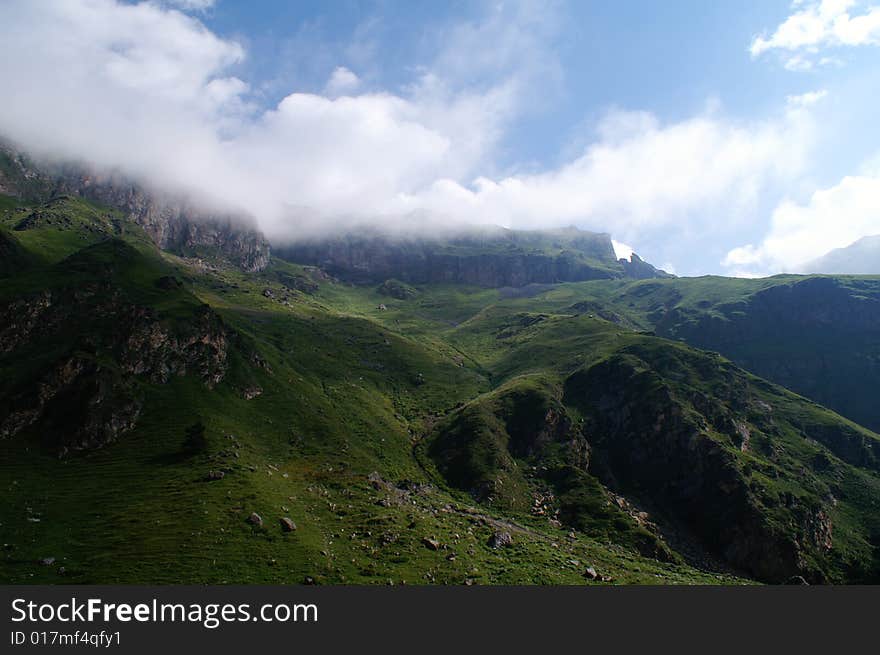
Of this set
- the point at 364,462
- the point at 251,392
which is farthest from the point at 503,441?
the point at 251,392

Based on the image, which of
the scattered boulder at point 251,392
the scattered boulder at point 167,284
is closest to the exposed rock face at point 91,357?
the scattered boulder at point 251,392

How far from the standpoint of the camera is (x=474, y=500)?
112m

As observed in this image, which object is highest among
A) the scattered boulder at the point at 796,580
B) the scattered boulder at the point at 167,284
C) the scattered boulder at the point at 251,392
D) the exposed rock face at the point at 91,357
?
the scattered boulder at the point at 167,284

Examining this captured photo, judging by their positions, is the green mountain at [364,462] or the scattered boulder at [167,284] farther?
the scattered boulder at [167,284]

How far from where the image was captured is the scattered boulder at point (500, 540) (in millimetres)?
74062

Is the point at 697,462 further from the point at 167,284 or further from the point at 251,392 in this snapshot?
the point at 167,284

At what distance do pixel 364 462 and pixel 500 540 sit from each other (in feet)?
149

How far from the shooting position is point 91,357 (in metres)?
95.9

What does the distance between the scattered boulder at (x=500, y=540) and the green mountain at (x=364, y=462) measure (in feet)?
2.07

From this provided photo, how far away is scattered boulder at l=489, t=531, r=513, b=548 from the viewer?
74.1 metres

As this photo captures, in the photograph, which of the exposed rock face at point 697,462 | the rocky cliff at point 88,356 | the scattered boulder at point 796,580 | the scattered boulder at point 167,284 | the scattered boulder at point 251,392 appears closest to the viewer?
the rocky cliff at point 88,356

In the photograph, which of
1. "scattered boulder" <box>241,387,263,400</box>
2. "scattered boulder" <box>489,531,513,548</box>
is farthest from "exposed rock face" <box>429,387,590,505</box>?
"scattered boulder" <box>241,387,263,400</box>

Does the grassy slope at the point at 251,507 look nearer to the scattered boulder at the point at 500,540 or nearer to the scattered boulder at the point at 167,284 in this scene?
the scattered boulder at the point at 500,540

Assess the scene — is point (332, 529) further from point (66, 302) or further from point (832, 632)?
point (66, 302)
